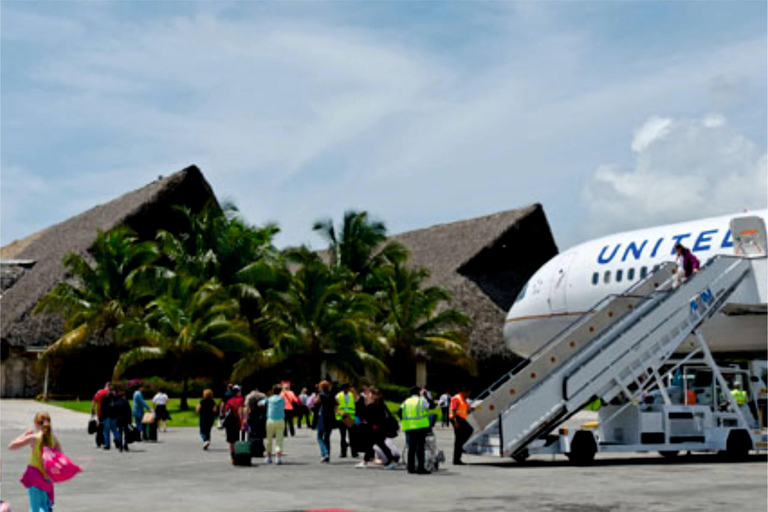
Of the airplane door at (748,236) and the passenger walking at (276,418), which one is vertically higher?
the airplane door at (748,236)

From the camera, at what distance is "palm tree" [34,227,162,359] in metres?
44.4

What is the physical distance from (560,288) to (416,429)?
10722 mm

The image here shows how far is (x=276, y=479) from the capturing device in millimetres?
17031

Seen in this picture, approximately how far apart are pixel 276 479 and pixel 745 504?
711 centimetres

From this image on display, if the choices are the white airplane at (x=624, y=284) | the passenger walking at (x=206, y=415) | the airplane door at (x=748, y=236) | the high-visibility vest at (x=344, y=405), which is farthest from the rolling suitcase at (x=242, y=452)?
the airplane door at (x=748, y=236)

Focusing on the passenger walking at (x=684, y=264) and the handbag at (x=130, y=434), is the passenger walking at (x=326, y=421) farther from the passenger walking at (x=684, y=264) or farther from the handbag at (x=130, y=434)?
the passenger walking at (x=684, y=264)

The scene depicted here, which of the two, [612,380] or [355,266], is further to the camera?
[355,266]

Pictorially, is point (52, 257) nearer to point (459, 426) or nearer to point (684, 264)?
point (459, 426)

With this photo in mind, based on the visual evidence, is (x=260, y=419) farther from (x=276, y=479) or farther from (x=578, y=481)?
(x=578, y=481)

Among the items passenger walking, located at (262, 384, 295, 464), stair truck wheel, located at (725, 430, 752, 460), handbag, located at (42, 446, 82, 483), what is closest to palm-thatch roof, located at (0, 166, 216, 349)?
passenger walking, located at (262, 384, 295, 464)

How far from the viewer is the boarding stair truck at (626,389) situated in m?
19.7

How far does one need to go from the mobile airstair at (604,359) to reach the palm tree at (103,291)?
84.2 ft

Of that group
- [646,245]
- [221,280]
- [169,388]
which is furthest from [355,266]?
[646,245]

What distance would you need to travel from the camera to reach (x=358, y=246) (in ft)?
156
